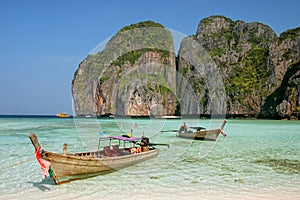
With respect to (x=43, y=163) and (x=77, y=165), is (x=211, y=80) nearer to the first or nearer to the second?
(x=77, y=165)

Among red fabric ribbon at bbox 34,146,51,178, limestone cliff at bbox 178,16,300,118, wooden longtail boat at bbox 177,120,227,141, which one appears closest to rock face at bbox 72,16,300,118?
limestone cliff at bbox 178,16,300,118

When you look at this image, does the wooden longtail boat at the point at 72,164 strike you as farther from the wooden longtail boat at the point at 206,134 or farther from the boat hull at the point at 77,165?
the wooden longtail boat at the point at 206,134

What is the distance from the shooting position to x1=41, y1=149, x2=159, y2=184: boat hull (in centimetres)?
805

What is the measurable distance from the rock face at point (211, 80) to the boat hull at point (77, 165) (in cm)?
6454

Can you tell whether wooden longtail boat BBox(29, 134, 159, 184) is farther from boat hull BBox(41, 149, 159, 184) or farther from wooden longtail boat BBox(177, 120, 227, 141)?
wooden longtail boat BBox(177, 120, 227, 141)

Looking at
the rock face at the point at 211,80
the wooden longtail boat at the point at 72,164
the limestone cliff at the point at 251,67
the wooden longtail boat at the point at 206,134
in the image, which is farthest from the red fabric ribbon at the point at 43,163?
the limestone cliff at the point at 251,67

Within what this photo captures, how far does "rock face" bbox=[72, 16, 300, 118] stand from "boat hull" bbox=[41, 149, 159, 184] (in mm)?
64544

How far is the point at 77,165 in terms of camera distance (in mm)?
8641

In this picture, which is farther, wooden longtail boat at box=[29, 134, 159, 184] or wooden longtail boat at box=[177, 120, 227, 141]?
wooden longtail boat at box=[177, 120, 227, 141]

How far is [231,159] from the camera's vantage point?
13219mm

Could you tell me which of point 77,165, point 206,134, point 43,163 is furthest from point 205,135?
point 43,163

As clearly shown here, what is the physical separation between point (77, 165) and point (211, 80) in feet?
311

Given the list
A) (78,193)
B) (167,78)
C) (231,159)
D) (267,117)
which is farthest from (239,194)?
(267,117)

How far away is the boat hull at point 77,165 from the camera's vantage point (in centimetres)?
805
